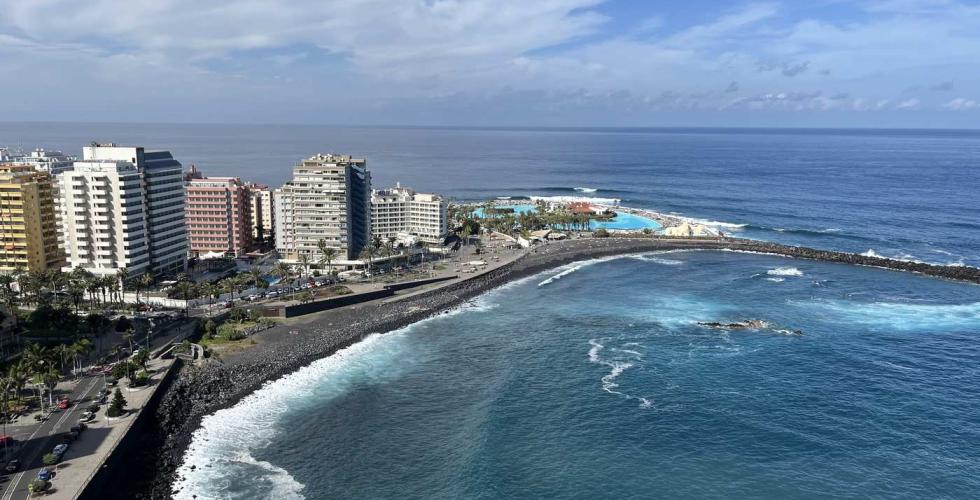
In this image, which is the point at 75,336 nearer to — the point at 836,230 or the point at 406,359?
the point at 406,359

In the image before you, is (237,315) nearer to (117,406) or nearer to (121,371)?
(121,371)

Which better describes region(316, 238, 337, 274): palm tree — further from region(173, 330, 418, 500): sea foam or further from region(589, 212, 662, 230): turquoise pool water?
region(589, 212, 662, 230): turquoise pool water

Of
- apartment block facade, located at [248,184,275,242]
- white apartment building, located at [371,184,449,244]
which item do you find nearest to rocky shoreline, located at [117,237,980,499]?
white apartment building, located at [371,184,449,244]

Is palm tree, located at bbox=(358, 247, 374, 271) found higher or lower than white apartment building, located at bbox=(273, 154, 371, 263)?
lower

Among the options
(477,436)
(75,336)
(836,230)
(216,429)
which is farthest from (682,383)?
(836,230)

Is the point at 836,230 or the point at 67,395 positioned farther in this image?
the point at 836,230
